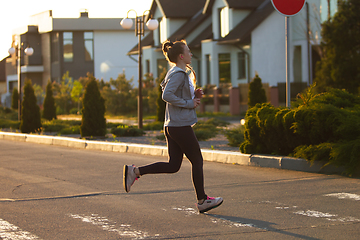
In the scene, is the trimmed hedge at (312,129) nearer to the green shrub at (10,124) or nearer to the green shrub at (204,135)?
the green shrub at (204,135)

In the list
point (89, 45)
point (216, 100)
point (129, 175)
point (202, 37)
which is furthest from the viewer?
point (89, 45)

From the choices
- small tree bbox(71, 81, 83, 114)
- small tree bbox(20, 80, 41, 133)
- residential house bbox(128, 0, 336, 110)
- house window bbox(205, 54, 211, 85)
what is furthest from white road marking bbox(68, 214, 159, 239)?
small tree bbox(71, 81, 83, 114)

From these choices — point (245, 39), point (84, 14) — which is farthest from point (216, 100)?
point (84, 14)

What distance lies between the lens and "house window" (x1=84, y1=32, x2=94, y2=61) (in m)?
59.7

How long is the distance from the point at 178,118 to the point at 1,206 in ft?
8.36

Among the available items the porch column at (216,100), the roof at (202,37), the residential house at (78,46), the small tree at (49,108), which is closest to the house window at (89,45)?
the residential house at (78,46)

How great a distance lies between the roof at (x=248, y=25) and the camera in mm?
31625

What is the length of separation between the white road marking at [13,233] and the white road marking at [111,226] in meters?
0.71

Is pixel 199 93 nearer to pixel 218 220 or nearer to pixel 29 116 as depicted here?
pixel 218 220

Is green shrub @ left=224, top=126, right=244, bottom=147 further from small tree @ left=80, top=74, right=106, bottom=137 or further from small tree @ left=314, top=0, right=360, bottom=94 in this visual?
small tree @ left=314, top=0, right=360, bottom=94

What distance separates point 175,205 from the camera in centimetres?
649

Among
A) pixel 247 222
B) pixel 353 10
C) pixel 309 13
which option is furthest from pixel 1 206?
pixel 309 13

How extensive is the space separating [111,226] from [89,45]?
184ft

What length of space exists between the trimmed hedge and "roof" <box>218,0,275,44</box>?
21.7m
